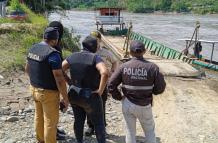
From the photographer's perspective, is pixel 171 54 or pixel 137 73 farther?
pixel 171 54

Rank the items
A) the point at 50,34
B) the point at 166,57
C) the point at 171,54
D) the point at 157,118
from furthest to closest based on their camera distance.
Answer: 1. the point at 166,57
2. the point at 171,54
3. the point at 157,118
4. the point at 50,34

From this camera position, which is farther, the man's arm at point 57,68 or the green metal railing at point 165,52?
the green metal railing at point 165,52

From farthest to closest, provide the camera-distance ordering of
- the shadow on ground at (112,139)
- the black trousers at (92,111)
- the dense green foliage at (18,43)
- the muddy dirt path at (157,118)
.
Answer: the dense green foliage at (18,43) < the muddy dirt path at (157,118) < the shadow on ground at (112,139) < the black trousers at (92,111)

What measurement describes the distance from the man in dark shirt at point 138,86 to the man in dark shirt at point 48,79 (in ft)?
2.14

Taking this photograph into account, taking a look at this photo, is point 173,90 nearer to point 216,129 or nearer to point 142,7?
point 216,129

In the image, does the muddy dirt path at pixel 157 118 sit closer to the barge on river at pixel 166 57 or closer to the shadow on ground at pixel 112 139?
the shadow on ground at pixel 112 139

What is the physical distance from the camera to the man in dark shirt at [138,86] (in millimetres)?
4586

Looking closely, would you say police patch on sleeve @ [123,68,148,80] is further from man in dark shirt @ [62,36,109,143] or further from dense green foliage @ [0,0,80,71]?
dense green foliage @ [0,0,80,71]

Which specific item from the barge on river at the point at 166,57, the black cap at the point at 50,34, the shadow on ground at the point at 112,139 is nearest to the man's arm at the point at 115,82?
the black cap at the point at 50,34

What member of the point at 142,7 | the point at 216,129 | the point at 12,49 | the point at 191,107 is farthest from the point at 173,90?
the point at 142,7

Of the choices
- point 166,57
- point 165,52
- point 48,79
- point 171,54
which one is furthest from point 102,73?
point 165,52

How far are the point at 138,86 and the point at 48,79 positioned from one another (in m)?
1.10

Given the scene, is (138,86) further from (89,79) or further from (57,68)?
(57,68)

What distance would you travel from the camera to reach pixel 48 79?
15.9 feet
